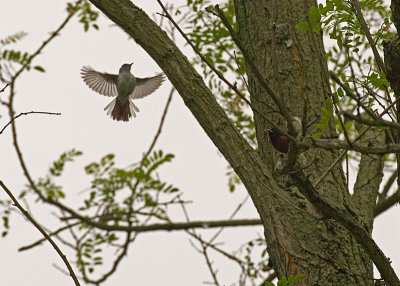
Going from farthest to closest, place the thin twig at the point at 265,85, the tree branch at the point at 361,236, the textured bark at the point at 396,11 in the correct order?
the tree branch at the point at 361,236, the textured bark at the point at 396,11, the thin twig at the point at 265,85

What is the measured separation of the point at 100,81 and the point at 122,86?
0.40 metres

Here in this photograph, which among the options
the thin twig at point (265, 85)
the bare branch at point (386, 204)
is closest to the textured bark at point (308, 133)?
the thin twig at point (265, 85)

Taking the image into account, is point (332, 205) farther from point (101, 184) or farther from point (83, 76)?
point (83, 76)

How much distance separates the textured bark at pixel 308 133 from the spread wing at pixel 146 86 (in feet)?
11.6

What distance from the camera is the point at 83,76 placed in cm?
698

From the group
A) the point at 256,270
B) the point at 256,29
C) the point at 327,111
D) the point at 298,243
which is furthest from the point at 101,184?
the point at 327,111

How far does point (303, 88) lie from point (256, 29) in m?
0.52

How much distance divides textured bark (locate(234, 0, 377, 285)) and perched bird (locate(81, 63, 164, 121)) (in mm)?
3388

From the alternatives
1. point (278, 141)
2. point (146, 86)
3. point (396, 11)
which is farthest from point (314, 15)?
point (146, 86)

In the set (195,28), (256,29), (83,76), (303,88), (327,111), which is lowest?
(327,111)

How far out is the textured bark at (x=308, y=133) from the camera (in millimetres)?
2977

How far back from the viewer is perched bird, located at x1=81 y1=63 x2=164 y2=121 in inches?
276

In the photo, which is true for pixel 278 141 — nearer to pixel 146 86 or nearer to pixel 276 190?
pixel 276 190

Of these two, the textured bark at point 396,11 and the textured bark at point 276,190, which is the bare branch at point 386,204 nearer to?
the textured bark at point 276,190
